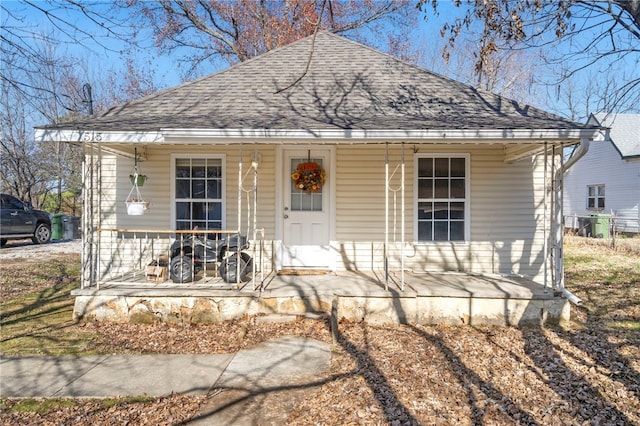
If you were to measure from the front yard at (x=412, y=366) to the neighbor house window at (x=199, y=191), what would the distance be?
2.22 metres

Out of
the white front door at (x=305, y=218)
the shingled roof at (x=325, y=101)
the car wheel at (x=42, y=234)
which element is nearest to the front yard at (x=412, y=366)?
the white front door at (x=305, y=218)

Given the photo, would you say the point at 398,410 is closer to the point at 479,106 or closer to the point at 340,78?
the point at 479,106

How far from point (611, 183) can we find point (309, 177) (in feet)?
58.6

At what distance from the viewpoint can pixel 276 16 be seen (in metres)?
18.1

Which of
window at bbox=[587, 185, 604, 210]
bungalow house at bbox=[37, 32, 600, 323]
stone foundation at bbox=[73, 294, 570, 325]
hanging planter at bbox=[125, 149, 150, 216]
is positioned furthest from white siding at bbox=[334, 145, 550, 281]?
window at bbox=[587, 185, 604, 210]

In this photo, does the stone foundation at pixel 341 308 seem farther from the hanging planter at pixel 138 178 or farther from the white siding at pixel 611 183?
the white siding at pixel 611 183

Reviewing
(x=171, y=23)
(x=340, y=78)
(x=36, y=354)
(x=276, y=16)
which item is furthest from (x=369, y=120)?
(x=171, y=23)

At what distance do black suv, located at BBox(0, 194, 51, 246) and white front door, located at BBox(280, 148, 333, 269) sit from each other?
1132 cm

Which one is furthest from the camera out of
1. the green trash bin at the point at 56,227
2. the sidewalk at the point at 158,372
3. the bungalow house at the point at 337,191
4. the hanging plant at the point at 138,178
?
the green trash bin at the point at 56,227

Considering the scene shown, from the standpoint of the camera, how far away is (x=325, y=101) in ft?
24.2

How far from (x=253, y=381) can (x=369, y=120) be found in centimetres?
416

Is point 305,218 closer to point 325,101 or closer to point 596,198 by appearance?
point 325,101

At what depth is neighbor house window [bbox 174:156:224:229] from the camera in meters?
7.46

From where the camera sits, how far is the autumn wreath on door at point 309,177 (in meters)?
7.21
